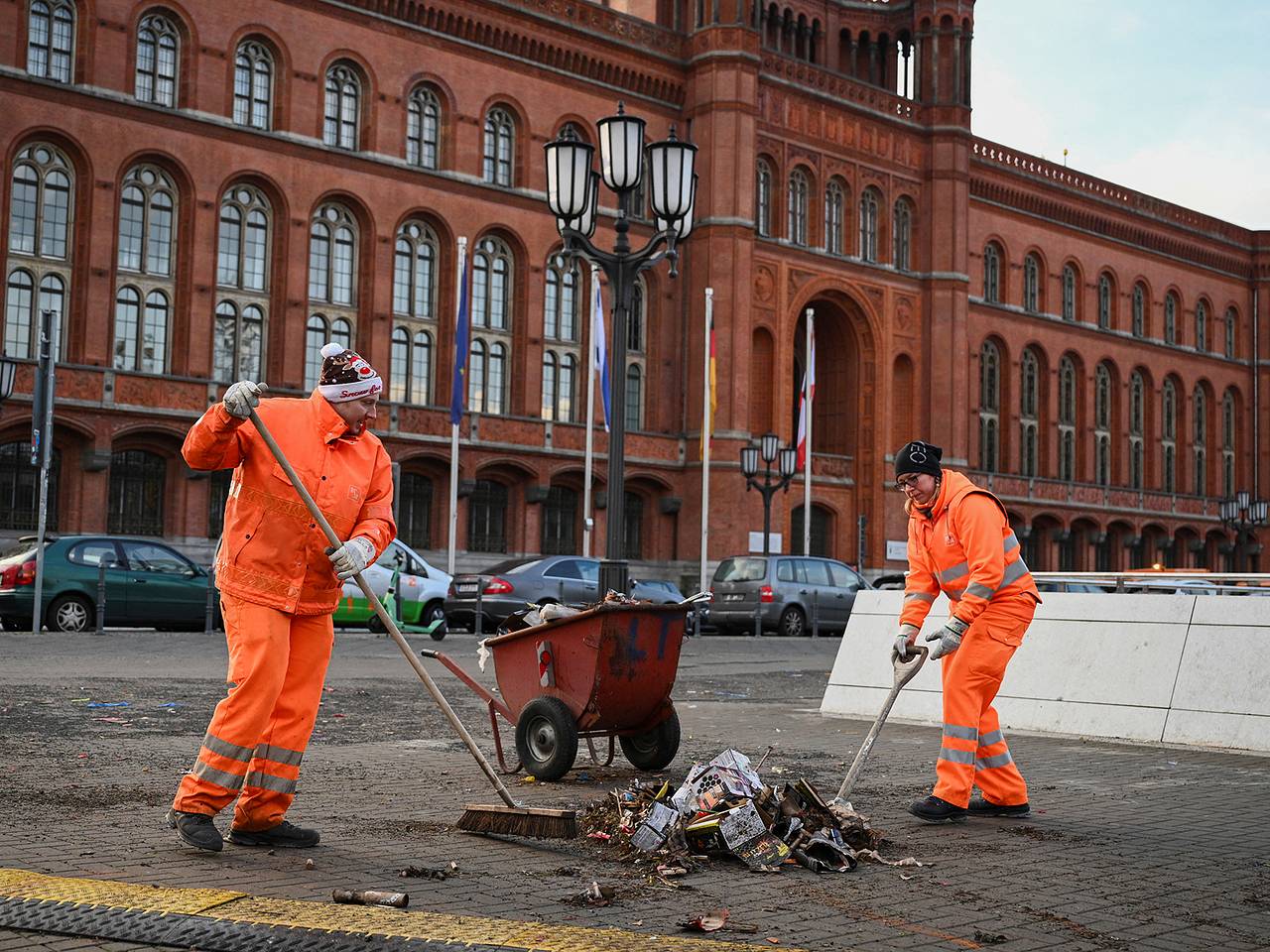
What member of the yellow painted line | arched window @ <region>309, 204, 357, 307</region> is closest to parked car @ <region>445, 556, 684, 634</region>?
arched window @ <region>309, 204, 357, 307</region>

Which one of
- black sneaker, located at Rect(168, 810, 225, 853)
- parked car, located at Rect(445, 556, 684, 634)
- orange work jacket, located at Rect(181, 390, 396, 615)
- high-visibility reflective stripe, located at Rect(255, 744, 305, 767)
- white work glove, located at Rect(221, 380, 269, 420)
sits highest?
white work glove, located at Rect(221, 380, 269, 420)

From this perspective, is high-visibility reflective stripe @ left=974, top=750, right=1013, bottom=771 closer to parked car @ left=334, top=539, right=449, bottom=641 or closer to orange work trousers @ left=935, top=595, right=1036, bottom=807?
orange work trousers @ left=935, top=595, right=1036, bottom=807

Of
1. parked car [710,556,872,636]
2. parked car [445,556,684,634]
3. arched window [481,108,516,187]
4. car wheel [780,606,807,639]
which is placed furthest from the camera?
arched window [481,108,516,187]

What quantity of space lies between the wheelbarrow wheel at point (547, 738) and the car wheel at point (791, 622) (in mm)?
21567

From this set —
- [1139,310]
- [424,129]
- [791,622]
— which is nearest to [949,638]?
[791,622]

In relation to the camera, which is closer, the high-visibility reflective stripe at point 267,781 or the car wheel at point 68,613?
the high-visibility reflective stripe at point 267,781

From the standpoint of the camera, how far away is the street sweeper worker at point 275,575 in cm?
591

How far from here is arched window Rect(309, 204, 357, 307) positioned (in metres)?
38.5

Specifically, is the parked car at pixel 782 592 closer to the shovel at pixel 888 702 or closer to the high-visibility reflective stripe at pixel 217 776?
the shovel at pixel 888 702

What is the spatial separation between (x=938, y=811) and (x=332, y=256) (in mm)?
33554

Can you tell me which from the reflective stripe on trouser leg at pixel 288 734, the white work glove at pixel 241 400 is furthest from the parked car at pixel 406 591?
the white work glove at pixel 241 400

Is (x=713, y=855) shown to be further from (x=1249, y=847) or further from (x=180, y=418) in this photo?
(x=180, y=418)

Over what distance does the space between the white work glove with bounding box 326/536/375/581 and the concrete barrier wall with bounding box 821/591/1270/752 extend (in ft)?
22.8

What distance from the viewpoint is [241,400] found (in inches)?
231
